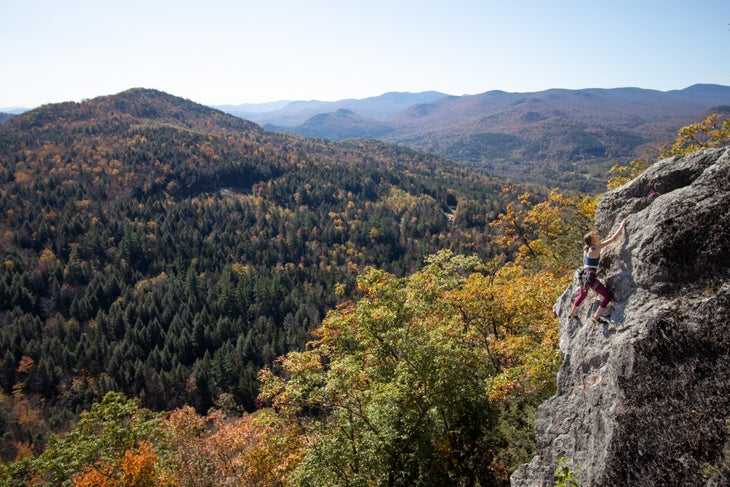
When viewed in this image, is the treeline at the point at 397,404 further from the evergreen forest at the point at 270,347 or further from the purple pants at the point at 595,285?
the purple pants at the point at 595,285

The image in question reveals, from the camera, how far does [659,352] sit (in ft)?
29.5

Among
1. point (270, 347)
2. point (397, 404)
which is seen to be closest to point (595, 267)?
point (397, 404)

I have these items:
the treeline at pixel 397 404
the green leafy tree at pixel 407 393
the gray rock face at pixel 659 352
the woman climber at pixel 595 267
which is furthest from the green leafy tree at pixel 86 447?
the woman climber at pixel 595 267

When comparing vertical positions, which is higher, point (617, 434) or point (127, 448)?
point (617, 434)

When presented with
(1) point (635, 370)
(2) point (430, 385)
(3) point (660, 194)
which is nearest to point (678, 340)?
(1) point (635, 370)

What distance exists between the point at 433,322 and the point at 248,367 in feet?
251

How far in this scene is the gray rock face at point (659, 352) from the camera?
7941 millimetres

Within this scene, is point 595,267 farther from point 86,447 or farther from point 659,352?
point 86,447

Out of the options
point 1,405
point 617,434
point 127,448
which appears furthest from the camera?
point 1,405

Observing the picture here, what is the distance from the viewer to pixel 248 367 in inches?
3509

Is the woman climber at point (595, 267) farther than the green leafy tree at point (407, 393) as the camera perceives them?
No

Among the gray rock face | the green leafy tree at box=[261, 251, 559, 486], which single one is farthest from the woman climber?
the green leafy tree at box=[261, 251, 559, 486]

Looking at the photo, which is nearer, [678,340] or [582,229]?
[678,340]

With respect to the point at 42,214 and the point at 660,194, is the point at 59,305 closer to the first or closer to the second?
the point at 42,214
